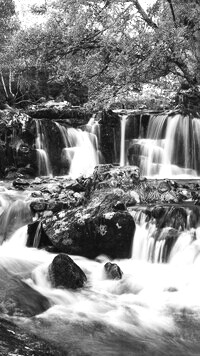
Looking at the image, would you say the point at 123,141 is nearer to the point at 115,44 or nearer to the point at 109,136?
the point at 109,136

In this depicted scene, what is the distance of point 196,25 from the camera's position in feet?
23.0

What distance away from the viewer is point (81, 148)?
20.0m

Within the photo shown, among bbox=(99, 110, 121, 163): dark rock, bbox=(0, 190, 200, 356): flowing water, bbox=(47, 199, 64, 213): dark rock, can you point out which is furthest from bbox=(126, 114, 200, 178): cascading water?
bbox=(0, 190, 200, 356): flowing water

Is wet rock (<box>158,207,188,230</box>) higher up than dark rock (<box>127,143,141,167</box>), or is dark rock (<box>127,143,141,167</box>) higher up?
dark rock (<box>127,143,141,167</box>)

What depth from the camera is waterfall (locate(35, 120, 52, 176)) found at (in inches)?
743

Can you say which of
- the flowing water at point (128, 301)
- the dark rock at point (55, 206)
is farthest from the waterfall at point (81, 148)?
the flowing water at point (128, 301)

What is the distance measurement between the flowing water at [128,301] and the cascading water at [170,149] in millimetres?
9005

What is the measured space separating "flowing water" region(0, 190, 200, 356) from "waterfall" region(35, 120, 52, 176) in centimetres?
834

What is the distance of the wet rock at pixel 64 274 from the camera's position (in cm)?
722

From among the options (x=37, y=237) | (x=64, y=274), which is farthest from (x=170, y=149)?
(x=64, y=274)

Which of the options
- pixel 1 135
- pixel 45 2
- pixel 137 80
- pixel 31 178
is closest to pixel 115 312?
pixel 137 80

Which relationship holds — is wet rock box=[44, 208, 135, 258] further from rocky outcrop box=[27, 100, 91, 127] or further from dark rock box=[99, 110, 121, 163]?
rocky outcrop box=[27, 100, 91, 127]

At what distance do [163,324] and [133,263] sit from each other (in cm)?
308

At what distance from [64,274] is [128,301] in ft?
4.50
